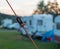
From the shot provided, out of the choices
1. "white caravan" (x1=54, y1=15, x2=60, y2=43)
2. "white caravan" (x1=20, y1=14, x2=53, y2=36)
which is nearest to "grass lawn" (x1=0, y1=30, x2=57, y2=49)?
"white caravan" (x1=54, y1=15, x2=60, y2=43)

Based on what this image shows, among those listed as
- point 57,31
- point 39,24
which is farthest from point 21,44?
point 39,24

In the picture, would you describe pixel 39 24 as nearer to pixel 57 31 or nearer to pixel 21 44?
pixel 21 44

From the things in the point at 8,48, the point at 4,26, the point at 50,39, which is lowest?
the point at 4,26

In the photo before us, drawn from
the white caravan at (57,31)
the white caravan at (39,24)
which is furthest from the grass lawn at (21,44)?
the white caravan at (39,24)

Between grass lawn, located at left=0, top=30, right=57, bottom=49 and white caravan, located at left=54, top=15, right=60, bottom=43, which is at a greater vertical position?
white caravan, located at left=54, top=15, right=60, bottom=43

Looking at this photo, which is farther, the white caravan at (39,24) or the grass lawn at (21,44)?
the white caravan at (39,24)

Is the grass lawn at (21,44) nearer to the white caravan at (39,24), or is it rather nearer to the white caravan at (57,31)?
the white caravan at (57,31)

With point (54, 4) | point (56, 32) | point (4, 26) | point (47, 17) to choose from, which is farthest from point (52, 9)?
point (56, 32)

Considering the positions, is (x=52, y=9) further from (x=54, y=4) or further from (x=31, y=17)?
(x=31, y=17)

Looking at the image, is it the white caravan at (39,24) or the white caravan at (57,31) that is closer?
the white caravan at (57,31)

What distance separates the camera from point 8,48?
1205 cm

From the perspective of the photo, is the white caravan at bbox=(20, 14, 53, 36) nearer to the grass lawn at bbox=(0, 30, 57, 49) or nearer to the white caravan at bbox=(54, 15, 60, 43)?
the grass lawn at bbox=(0, 30, 57, 49)

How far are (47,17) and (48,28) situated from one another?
2.82 feet

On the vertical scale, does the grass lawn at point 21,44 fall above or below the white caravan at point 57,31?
below
